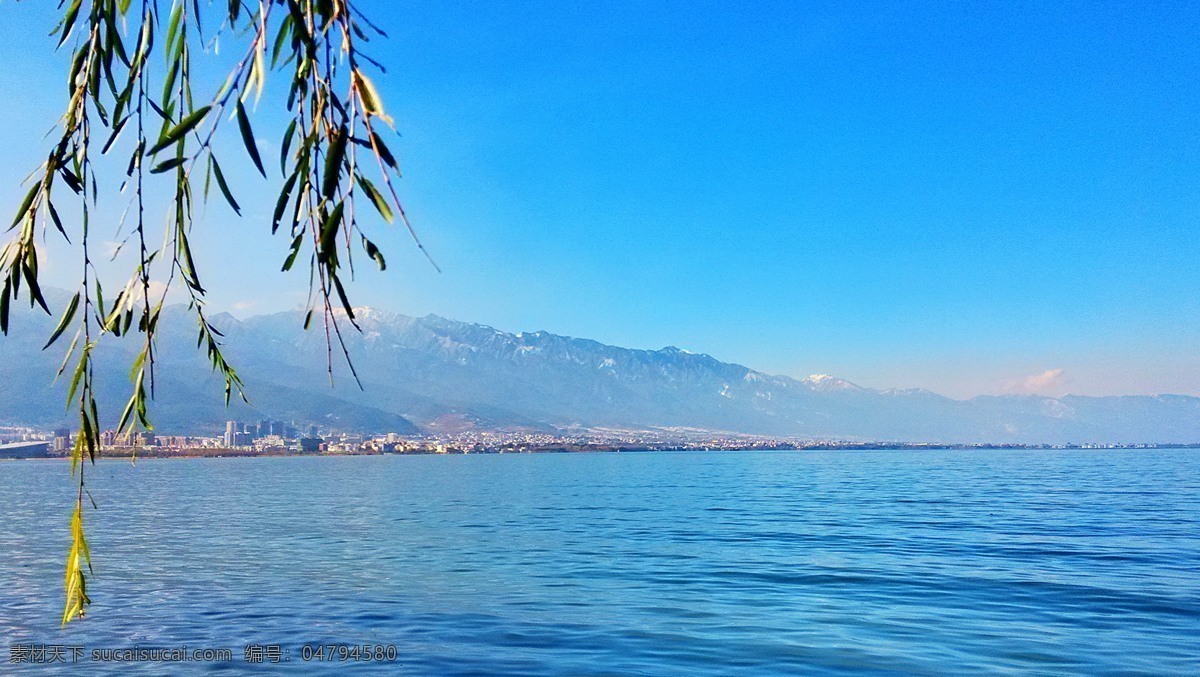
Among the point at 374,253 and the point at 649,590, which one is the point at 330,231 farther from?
the point at 649,590

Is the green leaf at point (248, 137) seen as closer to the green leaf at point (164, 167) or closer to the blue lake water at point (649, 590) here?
the green leaf at point (164, 167)

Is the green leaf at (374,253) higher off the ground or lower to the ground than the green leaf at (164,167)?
lower

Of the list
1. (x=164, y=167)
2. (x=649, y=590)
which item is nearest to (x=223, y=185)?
(x=164, y=167)

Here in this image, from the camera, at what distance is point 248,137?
373 cm

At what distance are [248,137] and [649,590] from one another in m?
22.1

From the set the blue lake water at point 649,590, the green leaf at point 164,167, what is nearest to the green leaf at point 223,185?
the green leaf at point 164,167

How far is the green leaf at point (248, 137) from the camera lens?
3719 mm

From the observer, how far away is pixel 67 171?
15.7 feet

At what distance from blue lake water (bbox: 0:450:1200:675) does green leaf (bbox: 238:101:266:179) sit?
13.6 metres

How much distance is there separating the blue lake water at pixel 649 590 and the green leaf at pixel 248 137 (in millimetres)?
13594

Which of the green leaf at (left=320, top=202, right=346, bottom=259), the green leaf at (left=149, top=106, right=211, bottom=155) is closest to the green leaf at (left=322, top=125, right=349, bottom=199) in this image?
the green leaf at (left=320, top=202, right=346, bottom=259)

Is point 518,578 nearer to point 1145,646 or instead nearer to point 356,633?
point 356,633

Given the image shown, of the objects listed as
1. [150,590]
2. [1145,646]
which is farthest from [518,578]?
[1145,646]

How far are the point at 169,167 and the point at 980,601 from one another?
74.3 feet
